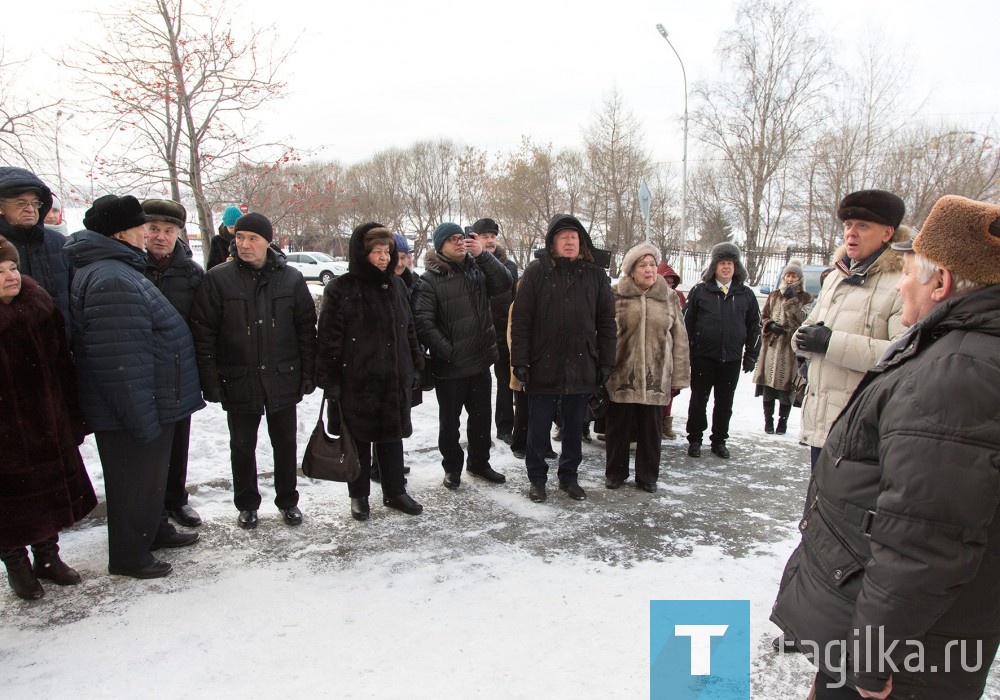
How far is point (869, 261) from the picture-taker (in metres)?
3.12

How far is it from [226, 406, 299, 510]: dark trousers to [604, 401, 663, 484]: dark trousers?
2.38 m

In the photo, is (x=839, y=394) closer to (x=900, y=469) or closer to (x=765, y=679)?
(x=765, y=679)

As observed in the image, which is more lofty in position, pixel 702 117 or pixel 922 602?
pixel 702 117

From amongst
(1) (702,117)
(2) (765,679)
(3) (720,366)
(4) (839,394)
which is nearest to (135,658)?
(2) (765,679)

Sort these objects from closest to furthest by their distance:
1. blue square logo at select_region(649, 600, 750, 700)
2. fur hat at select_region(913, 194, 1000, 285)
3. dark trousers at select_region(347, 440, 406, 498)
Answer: fur hat at select_region(913, 194, 1000, 285) → blue square logo at select_region(649, 600, 750, 700) → dark trousers at select_region(347, 440, 406, 498)

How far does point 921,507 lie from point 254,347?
11.3 feet

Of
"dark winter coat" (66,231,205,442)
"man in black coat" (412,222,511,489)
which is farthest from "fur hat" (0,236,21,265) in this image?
"man in black coat" (412,222,511,489)

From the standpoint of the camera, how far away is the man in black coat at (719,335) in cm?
550

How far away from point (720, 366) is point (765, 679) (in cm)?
341

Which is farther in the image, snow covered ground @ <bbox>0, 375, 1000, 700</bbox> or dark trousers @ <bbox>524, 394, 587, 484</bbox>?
dark trousers @ <bbox>524, 394, 587, 484</bbox>

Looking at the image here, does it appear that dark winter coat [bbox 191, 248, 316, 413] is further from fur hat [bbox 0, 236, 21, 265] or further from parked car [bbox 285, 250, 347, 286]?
parked car [bbox 285, 250, 347, 286]

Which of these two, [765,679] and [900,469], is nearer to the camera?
[900,469]

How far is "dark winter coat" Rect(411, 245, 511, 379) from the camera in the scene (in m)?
4.51

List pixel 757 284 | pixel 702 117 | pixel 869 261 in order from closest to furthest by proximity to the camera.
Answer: pixel 869 261 < pixel 757 284 < pixel 702 117
